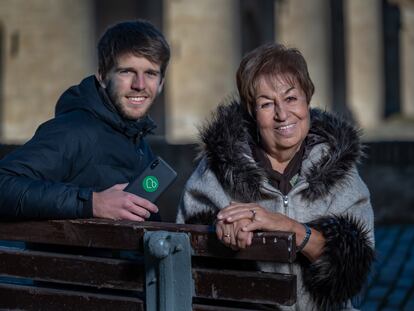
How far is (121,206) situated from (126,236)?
7.1 inches

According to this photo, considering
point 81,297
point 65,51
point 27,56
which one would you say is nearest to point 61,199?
point 81,297

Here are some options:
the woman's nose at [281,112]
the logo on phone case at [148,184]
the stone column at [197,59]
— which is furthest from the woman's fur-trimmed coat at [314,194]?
the stone column at [197,59]

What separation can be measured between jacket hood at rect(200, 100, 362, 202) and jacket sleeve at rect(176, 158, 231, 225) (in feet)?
0.11

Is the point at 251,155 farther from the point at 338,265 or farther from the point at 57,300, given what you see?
the point at 57,300

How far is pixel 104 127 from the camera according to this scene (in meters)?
2.76

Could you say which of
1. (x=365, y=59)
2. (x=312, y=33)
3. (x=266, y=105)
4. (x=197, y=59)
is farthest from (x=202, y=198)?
(x=365, y=59)

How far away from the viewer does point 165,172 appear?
2426mm

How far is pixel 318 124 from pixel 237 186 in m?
0.36

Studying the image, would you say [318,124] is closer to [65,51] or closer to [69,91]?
[69,91]

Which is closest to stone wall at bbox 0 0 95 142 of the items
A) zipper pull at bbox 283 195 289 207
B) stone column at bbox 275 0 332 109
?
zipper pull at bbox 283 195 289 207

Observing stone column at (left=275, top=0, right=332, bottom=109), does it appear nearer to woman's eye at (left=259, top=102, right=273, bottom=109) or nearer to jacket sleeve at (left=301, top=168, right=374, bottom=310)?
woman's eye at (left=259, top=102, right=273, bottom=109)

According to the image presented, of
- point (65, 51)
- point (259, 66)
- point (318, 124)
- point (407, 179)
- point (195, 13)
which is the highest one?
point (195, 13)

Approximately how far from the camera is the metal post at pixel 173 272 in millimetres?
1992

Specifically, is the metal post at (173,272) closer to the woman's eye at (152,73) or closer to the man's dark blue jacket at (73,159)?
the man's dark blue jacket at (73,159)
